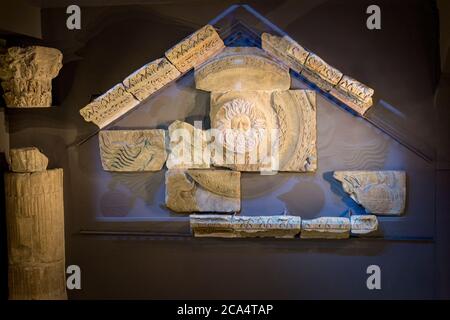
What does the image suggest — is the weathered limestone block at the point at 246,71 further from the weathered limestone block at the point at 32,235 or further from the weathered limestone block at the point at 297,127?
the weathered limestone block at the point at 32,235

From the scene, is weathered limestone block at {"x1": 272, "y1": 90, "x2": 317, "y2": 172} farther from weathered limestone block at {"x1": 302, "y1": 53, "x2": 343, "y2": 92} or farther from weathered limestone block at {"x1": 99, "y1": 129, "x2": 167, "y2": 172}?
weathered limestone block at {"x1": 99, "y1": 129, "x2": 167, "y2": 172}

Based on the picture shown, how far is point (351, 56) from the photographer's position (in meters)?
4.74

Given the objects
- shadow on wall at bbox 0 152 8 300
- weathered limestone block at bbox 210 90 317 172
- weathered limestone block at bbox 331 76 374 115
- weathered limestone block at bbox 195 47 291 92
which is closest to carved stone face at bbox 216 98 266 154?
weathered limestone block at bbox 210 90 317 172

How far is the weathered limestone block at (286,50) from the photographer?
466 centimetres

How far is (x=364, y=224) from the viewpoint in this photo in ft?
15.6

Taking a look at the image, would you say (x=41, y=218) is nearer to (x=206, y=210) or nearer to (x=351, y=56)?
(x=206, y=210)

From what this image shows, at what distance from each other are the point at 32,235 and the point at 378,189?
9.57 ft

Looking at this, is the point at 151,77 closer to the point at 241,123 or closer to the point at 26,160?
the point at 241,123

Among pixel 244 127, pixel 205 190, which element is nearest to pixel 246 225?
pixel 205 190

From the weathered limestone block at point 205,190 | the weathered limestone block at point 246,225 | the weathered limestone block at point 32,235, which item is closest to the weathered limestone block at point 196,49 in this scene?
the weathered limestone block at point 205,190

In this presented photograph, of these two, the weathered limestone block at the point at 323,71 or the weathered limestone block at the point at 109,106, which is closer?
the weathered limestone block at the point at 323,71

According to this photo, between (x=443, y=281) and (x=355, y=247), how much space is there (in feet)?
2.52

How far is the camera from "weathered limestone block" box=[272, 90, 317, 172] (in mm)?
4793

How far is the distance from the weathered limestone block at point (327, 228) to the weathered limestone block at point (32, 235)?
7.08ft
